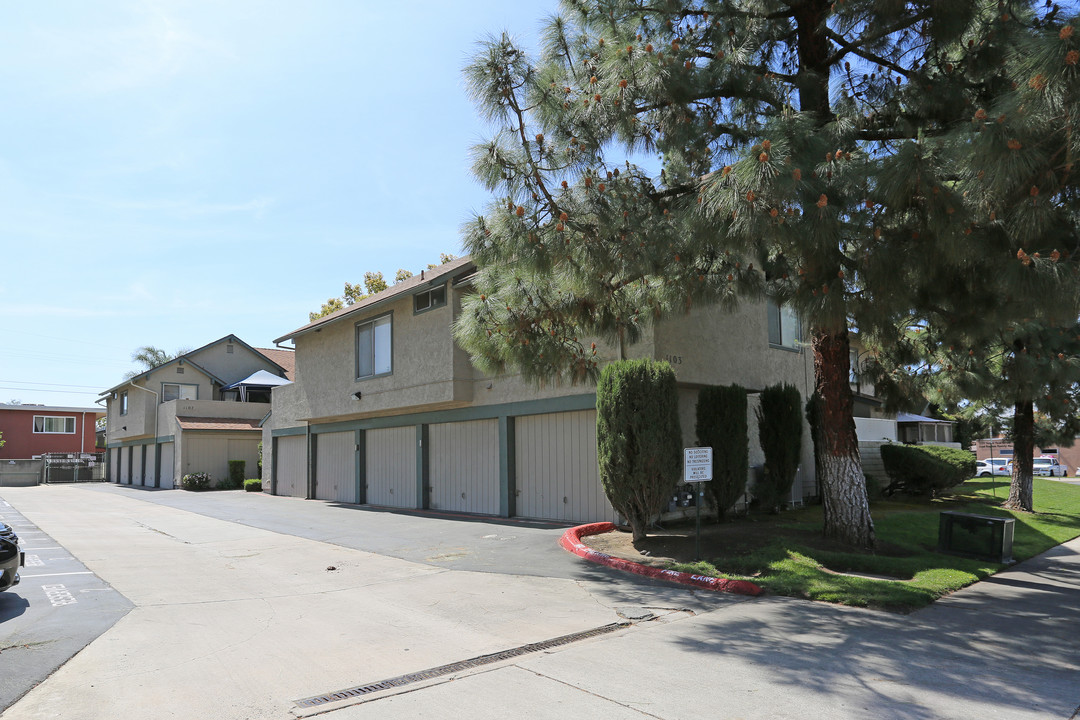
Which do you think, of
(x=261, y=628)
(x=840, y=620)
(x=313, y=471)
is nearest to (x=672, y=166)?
(x=840, y=620)

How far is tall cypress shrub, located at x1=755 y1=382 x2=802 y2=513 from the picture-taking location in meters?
15.5

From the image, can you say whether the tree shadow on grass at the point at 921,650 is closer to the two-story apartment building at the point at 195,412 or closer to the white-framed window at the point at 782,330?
the white-framed window at the point at 782,330

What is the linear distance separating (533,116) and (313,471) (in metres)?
18.8

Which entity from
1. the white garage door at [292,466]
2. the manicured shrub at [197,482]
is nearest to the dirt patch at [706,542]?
the white garage door at [292,466]

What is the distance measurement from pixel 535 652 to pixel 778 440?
10.3m

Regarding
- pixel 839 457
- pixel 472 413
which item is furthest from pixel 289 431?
pixel 839 457

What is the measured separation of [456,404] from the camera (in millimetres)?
18406

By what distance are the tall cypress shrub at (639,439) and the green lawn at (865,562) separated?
4.34 ft

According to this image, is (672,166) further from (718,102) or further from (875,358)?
(875,358)

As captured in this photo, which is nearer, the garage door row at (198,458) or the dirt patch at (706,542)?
the dirt patch at (706,542)

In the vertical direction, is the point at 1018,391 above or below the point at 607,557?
above

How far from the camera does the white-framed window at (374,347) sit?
67.7 feet

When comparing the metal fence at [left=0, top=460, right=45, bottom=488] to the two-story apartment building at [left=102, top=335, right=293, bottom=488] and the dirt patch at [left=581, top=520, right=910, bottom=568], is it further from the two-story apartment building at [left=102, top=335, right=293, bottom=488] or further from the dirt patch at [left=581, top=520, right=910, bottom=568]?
the dirt patch at [left=581, top=520, right=910, bottom=568]

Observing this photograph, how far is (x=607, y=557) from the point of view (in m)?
11.1
